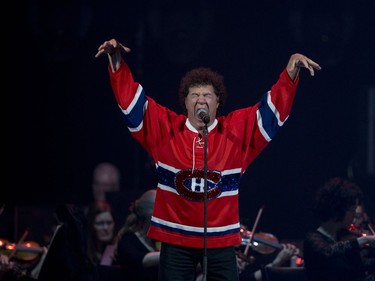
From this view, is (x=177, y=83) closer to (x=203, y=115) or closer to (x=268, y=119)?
(x=268, y=119)

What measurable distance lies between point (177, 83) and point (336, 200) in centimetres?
302

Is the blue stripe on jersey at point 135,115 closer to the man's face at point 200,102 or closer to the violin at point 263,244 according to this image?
the man's face at point 200,102

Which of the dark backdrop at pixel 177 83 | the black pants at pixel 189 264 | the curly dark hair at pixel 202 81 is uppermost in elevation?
the dark backdrop at pixel 177 83

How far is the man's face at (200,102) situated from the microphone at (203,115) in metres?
0.06

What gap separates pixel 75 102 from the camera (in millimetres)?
10039

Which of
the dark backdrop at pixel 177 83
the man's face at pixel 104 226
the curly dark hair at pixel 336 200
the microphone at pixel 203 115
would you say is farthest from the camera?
the dark backdrop at pixel 177 83

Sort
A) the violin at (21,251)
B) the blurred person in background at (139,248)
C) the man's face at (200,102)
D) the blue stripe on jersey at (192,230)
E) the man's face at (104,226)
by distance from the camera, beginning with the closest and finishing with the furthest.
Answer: the blue stripe on jersey at (192,230), the man's face at (200,102), the blurred person in background at (139,248), the violin at (21,251), the man's face at (104,226)

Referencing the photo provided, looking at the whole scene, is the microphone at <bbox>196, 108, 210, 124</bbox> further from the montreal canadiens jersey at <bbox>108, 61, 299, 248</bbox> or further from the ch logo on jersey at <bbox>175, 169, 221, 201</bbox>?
the ch logo on jersey at <bbox>175, 169, 221, 201</bbox>

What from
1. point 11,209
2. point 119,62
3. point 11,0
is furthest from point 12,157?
point 119,62

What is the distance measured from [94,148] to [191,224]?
4993 millimetres

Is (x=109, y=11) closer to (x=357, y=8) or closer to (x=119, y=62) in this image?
(x=357, y=8)

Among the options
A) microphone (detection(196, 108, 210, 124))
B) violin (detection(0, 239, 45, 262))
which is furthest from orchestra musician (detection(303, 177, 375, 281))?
violin (detection(0, 239, 45, 262))

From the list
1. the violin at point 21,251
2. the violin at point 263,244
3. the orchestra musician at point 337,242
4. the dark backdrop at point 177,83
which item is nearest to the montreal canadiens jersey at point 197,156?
the orchestra musician at point 337,242

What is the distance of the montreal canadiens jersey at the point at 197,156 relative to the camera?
5.14 metres
